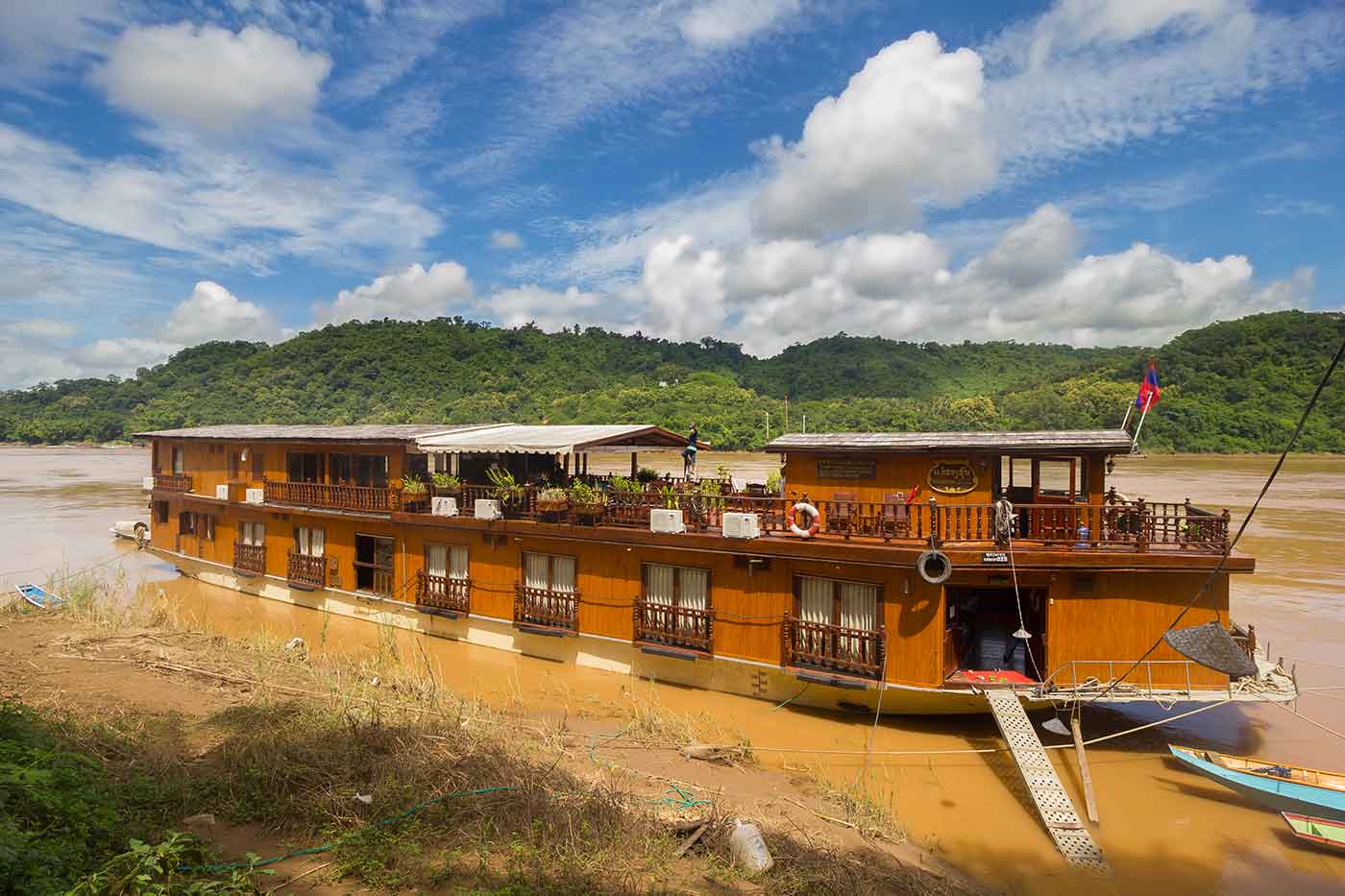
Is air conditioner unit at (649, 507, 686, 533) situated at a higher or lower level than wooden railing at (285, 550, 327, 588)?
higher

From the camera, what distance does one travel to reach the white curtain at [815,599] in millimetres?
11602

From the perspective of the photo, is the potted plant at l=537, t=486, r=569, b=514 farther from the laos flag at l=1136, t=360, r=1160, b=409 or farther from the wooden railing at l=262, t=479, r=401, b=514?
the laos flag at l=1136, t=360, r=1160, b=409

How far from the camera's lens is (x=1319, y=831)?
28.6ft

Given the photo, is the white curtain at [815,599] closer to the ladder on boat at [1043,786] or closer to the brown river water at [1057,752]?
the brown river water at [1057,752]

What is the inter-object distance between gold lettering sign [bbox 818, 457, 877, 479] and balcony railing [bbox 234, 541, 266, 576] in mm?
16117

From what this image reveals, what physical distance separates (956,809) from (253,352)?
123m

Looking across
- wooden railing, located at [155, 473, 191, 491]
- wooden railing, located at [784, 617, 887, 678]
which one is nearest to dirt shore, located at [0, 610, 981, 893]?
wooden railing, located at [784, 617, 887, 678]

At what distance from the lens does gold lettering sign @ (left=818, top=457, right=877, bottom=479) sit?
12055 millimetres

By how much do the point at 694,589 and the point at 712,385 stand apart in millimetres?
66212

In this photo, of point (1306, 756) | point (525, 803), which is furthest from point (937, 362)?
point (525, 803)

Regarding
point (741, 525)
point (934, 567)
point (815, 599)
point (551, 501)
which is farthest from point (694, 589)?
point (934, 567)

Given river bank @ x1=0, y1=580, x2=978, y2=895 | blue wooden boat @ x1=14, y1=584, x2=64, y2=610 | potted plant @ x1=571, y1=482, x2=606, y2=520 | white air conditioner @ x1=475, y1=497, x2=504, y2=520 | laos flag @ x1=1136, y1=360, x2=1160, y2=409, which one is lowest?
blue wooden boat @ x1=14, y1=584, x2=64, y2=610

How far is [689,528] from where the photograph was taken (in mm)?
12930

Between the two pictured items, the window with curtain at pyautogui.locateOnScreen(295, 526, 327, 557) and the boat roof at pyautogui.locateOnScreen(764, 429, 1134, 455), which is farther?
the window with curtain at pyautogui.locateOnScreen(295, 526, 327, 557)
